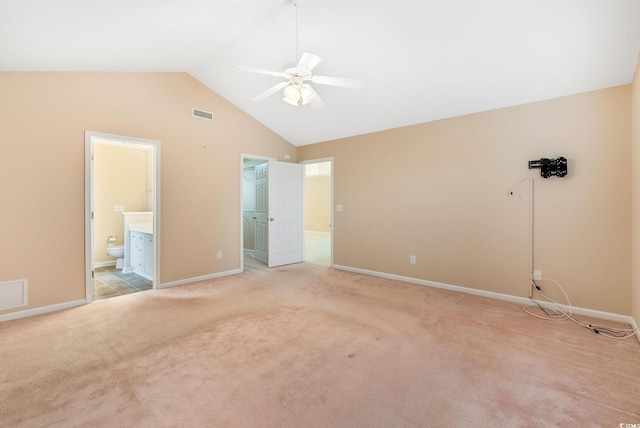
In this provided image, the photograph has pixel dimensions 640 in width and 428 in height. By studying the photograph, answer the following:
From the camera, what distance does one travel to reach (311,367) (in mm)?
2203

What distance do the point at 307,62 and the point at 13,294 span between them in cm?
388

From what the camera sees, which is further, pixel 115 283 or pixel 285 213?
pixel 285 213

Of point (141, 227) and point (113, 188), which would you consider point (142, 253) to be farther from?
point (113, 188)

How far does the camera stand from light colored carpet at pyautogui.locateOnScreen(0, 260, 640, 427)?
5.62 feet

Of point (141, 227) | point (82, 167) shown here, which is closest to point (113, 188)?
point (141, 227)

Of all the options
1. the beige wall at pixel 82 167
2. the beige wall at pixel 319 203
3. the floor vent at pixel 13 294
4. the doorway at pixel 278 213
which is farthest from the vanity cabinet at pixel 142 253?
the beige wall at pixel 319 203

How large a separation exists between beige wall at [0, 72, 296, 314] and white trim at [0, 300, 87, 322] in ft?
0.19

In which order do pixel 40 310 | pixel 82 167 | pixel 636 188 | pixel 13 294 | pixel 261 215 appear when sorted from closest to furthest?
pixel 636 188
pixel 13 294
pixel 40 310
pixel 82 167
pixel 261 215

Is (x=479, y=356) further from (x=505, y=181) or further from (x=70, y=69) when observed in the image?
(x=70, y=69)

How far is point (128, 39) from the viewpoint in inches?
118

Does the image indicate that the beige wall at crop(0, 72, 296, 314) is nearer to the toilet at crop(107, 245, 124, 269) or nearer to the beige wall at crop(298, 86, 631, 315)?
the toilet at crop(107, 245, 124, 269)

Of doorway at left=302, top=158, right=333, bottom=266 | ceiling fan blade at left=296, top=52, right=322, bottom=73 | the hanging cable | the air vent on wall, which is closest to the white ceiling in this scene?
the air vent on wall

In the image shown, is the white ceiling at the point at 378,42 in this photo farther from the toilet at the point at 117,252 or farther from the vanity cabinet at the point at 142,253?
the toilet at the point at 117,252

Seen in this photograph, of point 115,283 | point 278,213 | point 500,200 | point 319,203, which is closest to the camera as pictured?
point 500,200
